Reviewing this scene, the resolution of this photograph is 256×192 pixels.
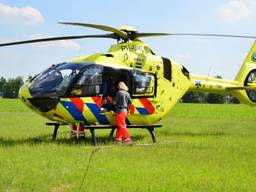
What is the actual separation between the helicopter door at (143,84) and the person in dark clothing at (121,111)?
0.71m

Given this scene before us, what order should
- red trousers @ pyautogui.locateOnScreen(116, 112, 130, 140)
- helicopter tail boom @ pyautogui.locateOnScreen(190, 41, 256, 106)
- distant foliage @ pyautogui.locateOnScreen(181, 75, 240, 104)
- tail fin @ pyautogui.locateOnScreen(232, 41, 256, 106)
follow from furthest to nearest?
distant foliage @ pyautogui.locateOnScreen(181, 75, 240, 104) < tail fin @ pyautogui.locateOnScreen(232, 41, 256, 106) < helicopter tail boom @ pyautogui.locateOnScreen(190, 41, 256, 106) < red trousers @ pyautogui.locateOnScreen(116, 112, 130, 140)

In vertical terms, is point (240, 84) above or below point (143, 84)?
below

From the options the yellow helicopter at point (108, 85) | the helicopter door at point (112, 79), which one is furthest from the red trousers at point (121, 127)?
the helicopter door at point (112, 79)

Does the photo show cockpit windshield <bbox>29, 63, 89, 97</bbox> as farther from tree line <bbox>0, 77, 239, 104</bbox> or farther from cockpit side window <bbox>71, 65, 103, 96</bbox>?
tree line <bbox>0, 77, 239, 104</bbox>

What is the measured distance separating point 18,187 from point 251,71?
13.4m

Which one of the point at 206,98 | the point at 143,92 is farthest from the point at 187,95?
the point at 143,92

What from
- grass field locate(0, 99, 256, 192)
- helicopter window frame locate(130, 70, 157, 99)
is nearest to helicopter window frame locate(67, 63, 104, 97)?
helicopter window frame locate(130, 70, 157, 99)

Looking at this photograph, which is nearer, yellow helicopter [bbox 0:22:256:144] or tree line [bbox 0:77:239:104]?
yellow helicopter [bbox 0:22:256:144]

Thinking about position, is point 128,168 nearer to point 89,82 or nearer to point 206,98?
point 89,82

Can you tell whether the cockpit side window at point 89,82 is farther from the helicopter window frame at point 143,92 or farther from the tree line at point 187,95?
the tree line at point 187,95

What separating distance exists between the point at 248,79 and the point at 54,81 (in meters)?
9.22

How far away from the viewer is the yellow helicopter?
10734 millimetres

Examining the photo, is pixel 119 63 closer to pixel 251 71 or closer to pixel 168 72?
pixel 168 72

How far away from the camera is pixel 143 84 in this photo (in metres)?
12.0
